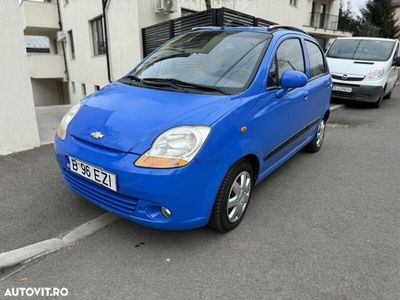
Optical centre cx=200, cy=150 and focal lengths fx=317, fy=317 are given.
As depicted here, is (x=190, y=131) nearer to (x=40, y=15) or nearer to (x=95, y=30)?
(x=95, y=30)

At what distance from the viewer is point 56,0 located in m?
16.5

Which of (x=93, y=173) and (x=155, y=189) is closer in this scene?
(x=155, y=189)

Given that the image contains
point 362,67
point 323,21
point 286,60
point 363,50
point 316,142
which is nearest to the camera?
point 286,60

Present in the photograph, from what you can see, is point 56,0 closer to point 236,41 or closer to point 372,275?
point 236,41

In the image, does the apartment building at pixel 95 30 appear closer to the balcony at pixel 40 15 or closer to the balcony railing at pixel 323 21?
the balcony at pixel 40 15

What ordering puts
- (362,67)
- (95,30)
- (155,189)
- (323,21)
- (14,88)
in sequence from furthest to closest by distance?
(323,21)
(95,30)
(362,67)
(14,88)
(155,189)

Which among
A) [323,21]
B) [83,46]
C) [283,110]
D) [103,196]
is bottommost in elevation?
[103,196]

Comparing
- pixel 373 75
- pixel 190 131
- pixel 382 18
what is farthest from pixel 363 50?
pixel 382 18

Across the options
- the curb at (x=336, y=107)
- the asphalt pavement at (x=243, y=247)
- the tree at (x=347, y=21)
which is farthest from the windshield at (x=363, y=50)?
the tree at (x=347, y=21)

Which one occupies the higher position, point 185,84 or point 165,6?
point 165,6

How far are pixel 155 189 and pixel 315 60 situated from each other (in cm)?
328

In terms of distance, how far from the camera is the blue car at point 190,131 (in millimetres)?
2250

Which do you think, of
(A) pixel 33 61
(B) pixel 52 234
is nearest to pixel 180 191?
(B) pixel 52 234

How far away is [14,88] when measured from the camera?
4.36 metres
